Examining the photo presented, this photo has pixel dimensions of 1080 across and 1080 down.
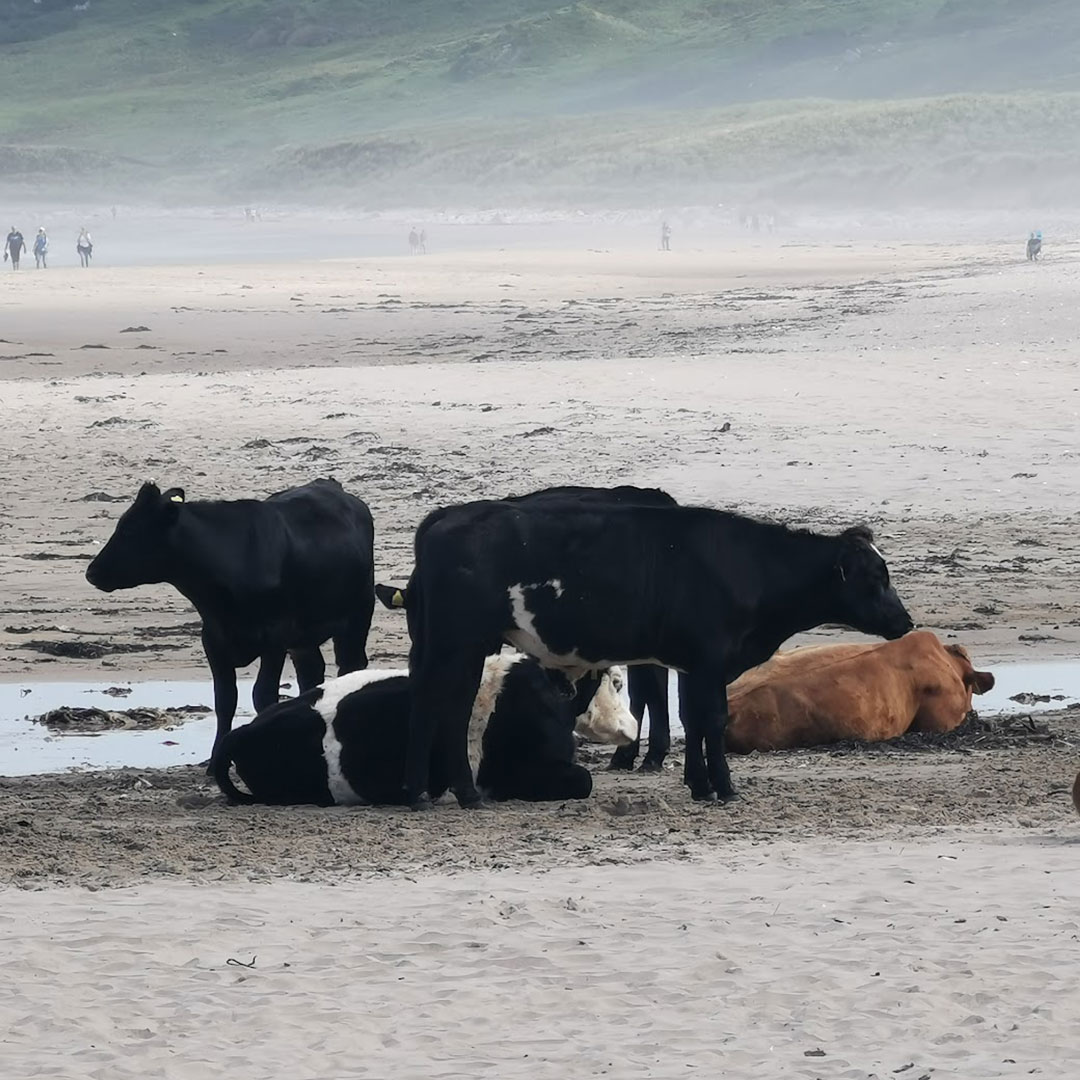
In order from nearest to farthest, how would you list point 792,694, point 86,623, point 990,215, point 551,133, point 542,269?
point 792,694
point 86,623
point 542,269
point 990,215
point 551,133

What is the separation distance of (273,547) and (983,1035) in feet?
18.0

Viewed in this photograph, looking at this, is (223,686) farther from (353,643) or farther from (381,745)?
(381,745)

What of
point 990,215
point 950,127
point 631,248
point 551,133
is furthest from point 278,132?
point 631,248

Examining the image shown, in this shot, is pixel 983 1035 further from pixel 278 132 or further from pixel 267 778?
pixel 278 132

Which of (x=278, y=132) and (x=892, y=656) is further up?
(x=278, y=132)

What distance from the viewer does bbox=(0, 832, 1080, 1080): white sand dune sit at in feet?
19.1

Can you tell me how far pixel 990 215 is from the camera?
9381 centimetres

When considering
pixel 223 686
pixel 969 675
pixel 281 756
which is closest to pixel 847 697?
pixel 969 675

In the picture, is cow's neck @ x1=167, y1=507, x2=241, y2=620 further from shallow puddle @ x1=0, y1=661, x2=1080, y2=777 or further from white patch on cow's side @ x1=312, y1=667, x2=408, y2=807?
white patch on cow's side @ x1=312, y1=667, x2=408, y2=807

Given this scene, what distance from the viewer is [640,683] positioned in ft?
34.1

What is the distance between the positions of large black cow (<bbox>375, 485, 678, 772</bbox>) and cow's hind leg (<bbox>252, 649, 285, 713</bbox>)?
73cm

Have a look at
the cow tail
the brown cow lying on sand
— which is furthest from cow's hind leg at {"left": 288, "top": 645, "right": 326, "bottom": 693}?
the brown cow lying on sand

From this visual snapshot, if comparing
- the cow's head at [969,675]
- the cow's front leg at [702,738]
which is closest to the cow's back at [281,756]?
the cow's front leg at [702,738]

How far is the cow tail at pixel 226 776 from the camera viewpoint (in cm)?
919
